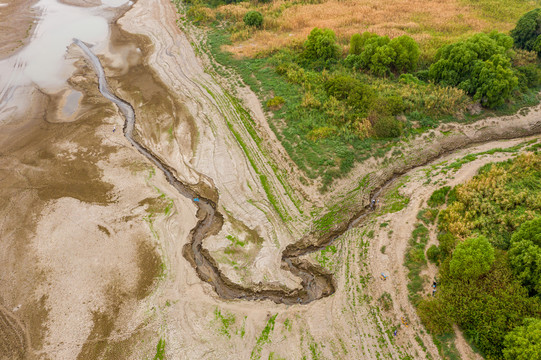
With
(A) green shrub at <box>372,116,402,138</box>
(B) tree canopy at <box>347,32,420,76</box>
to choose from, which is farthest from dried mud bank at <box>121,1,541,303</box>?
(B) tree canopy at <box>347,32,420,76</box>

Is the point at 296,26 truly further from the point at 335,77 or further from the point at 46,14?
the point at 46,14

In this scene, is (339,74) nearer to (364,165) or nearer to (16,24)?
(364,165)

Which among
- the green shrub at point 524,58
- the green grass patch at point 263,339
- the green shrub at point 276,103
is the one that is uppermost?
the green shrub at point 524,58

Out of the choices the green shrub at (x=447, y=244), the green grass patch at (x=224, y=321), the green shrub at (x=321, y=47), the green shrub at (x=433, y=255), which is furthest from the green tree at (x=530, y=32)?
the green grass patch at (x=224, y=321)

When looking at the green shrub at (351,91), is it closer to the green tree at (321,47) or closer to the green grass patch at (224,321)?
the green tree at (321,47)

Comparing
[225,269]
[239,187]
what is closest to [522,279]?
[225,269]
